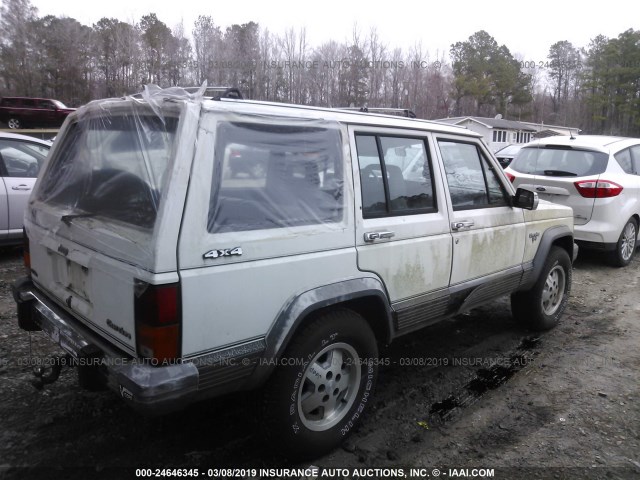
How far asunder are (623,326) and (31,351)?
5677 millimetres

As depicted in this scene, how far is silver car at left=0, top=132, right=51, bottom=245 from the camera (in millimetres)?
6062

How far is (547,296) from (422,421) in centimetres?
232

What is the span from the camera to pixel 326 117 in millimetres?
2760

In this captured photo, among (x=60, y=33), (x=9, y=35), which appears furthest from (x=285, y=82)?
(x=9, y=35)

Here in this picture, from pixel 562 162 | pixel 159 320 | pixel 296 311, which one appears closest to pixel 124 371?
pixel 159 320

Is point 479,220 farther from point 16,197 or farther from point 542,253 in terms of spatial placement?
point 16,197

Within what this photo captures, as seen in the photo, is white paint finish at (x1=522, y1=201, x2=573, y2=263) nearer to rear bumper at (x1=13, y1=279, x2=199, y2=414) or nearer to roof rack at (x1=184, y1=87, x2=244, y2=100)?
roof rack at (x1=184, y1=87, x2=244, y2=100)

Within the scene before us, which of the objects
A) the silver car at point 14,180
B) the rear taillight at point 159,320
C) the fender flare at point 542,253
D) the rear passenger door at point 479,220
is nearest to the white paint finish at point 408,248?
the rear passenger door at point 479,220

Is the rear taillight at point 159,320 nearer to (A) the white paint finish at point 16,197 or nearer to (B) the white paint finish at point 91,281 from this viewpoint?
(B) the white paint finish at point 91,281

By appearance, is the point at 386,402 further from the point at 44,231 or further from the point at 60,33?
the point at 60,33

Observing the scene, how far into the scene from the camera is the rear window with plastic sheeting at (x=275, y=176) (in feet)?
7.52

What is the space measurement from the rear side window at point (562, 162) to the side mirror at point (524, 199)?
138 inches

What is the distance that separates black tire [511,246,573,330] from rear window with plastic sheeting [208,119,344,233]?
2.77 m

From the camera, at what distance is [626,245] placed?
7.37 meters
